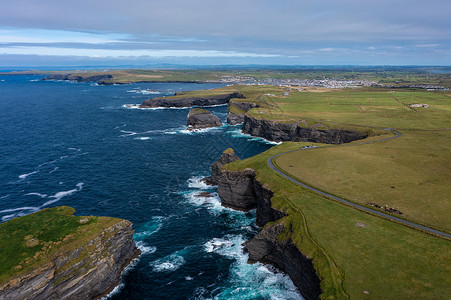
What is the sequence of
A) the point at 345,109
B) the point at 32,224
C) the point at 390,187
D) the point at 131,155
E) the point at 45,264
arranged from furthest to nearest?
the point at 345,109
the point at 131,155
the point at 390,187
the point at 32,224
the point at 45,264

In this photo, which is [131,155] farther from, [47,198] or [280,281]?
[280,281]

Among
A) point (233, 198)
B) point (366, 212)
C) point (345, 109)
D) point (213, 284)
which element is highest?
point (345, 109)

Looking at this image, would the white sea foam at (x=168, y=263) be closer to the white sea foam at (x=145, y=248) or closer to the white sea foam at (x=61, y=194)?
the white sea foam at (x=145, y=248)

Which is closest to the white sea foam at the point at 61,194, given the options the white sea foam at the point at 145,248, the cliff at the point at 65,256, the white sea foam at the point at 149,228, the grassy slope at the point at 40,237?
the grassy slope at the point at 40,237

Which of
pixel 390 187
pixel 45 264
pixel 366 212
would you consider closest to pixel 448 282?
pixel 366 212

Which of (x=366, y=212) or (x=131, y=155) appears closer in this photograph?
(x=366, y=212)
